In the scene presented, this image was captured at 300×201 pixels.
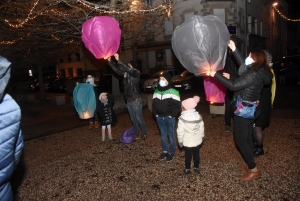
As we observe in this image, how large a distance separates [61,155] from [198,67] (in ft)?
12.6

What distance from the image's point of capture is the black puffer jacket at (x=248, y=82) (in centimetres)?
347

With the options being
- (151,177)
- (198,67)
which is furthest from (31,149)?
(198,67)

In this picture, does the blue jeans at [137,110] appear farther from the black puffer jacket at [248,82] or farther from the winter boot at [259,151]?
the black puffer jacket at [248,82]

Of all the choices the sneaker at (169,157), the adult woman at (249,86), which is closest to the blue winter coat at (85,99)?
the sneaker at (169,157)

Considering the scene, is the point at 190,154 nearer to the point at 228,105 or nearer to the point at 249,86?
the point at 249,86

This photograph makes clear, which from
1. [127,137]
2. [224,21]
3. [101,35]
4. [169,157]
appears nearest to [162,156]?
[169,157]

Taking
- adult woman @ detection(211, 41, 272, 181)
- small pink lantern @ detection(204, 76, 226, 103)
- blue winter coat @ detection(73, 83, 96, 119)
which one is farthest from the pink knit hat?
blue winter coat @ detection(73, 83, 96, 119)

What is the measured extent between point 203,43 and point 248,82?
0.83m

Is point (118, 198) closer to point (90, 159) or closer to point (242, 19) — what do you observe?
point (90, 159)

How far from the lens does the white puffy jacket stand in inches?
156

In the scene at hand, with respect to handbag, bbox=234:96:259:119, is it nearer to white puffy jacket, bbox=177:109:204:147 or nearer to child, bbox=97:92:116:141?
white puffy jacket, bbox=177:109:204:147

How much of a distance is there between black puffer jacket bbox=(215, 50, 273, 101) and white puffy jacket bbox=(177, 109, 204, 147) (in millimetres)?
774

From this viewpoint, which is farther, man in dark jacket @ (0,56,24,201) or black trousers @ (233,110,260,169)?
black trousers @ (233,110,260,169)

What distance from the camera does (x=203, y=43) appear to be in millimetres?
3482
